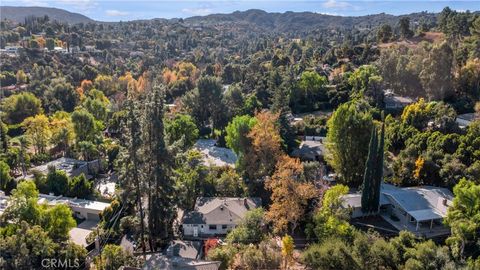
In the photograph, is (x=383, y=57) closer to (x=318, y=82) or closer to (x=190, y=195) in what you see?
(x=318, y=82)

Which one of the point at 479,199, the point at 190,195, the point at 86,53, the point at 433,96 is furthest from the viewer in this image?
the point at 86,53

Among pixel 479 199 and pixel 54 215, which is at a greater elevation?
pixel 479 199

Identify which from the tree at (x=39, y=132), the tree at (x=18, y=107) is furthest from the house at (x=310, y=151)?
the tree at (x=18, y=107)

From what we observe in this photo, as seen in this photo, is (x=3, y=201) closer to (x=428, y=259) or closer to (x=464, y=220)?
(x=428, y=259)

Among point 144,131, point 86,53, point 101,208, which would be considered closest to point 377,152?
point 144,131

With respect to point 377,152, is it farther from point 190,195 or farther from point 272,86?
point 272,86

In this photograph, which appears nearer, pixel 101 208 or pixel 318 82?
pixel 101 208

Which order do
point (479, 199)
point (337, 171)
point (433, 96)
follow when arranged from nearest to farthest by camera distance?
point (479, 199), point (337, 171), point (433, 96)

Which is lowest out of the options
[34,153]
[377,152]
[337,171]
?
[34,153]
